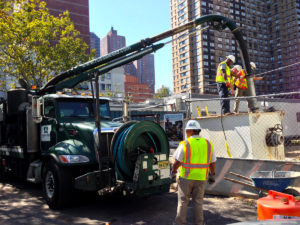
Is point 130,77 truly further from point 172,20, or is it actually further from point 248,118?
point 248,118

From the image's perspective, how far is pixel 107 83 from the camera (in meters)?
94.1

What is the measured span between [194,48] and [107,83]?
1356 inches

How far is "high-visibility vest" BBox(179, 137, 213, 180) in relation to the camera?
433 centimetres

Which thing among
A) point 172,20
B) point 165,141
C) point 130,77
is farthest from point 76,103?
point 130,77

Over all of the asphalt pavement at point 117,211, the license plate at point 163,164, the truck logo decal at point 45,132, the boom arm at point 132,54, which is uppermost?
the boom arm at point 132,54

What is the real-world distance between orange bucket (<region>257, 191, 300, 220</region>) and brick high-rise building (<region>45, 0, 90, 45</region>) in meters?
79.4

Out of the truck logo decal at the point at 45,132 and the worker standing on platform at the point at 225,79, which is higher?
the worker standing on platform at the point at 225,79

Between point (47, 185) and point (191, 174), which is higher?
point (191, 174)

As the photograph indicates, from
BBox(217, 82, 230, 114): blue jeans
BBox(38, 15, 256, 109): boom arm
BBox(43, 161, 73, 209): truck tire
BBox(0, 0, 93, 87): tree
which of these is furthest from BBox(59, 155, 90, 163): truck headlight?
BBox(0, 0, 93, 87): tree

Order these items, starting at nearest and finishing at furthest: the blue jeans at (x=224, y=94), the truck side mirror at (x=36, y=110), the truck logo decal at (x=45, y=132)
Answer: the truck side mirror at (x=36, y=110)
the truck logo decal at (x=45, y=132)
the blue jeans at (x=224, y=94)

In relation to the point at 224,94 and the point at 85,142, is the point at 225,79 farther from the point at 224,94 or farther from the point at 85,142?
the point at 85,142

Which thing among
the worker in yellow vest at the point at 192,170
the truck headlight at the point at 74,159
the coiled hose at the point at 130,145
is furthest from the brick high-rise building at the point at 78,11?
the worker in yellow vest at the point at 192,170

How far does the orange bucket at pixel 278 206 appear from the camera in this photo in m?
3.50

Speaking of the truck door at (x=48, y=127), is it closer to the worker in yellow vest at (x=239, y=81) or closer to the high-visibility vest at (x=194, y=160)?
the high-visibility vest at (x=194, y=160)
